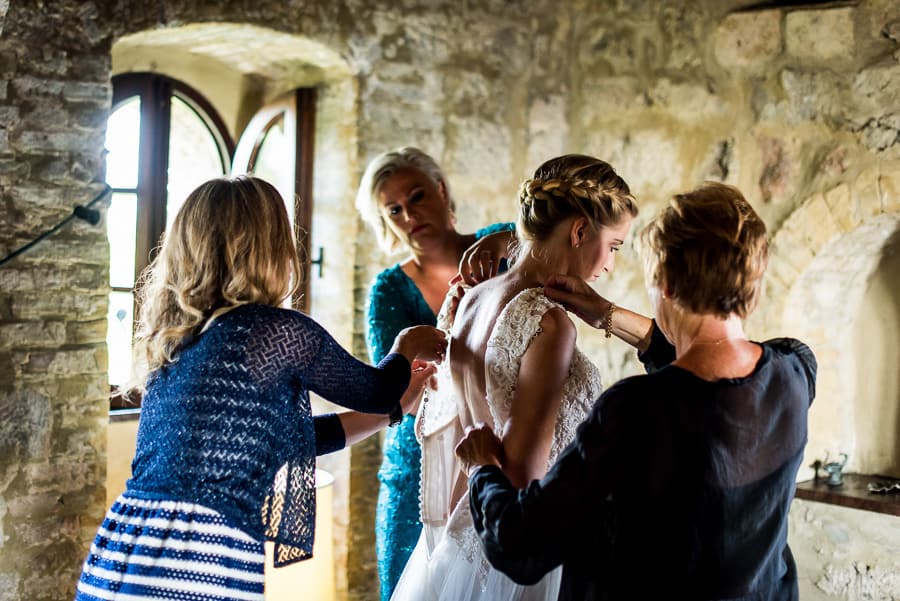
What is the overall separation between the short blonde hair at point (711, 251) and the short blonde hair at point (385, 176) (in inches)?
63.5

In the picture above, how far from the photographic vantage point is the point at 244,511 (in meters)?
1.83

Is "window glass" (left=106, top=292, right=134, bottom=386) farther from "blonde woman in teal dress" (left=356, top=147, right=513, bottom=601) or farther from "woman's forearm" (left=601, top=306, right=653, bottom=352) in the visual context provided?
"woman's forearm" (left=601, top=306, right=653, bottom=352)

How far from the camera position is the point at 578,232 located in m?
1.96

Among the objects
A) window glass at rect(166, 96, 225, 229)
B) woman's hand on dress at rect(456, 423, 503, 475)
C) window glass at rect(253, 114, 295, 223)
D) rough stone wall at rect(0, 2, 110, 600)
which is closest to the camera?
woman's hand on dress at rect(456, 423, 503, 475)

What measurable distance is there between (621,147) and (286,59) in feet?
4.72

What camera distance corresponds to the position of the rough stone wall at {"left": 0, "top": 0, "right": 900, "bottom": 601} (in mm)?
3037

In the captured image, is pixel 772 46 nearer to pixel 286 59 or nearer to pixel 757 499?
pixel 286 59


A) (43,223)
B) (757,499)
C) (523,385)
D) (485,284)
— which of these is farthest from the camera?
(43,223)

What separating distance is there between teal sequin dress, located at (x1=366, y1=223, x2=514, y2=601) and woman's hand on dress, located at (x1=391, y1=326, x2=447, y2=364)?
0.62 m

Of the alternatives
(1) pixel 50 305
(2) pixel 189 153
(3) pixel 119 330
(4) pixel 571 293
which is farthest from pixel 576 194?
(2) pixel 189 153

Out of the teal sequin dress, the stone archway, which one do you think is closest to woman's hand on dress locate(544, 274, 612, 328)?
the teal sequin dress

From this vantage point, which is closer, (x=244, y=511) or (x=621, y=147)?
(x=244, y=511)

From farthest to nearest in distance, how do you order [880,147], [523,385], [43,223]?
[880,147] < [43,223] < [523,385]

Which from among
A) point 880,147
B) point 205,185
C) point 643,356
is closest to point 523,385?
point 643,356
